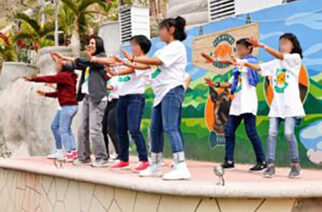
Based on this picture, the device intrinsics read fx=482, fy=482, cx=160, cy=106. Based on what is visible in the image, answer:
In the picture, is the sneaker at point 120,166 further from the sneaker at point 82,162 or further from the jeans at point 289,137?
the jeans at point 289,137

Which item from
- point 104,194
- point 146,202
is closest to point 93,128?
point 104,194

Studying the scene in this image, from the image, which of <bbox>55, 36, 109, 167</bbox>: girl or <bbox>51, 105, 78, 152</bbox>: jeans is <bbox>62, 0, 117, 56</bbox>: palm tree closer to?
<bbox>51, 105, 78, 152</bbox>: jeans

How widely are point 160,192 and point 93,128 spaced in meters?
2.34

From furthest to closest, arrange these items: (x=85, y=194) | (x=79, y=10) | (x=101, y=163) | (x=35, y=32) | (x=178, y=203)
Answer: (x=35, y=32) → (x=79, y=10) → (x=101, y=163) → (x=85, y=194) → (x=178, y=203)

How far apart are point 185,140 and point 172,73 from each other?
3.57 m

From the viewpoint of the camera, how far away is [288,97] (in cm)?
492

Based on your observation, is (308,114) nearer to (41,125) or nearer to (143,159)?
(143,159)

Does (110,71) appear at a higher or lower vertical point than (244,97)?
higher

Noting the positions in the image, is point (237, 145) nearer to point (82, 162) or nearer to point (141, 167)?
point (141, 167)

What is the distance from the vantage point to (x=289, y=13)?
20.8ft

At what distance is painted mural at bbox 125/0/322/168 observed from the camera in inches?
233

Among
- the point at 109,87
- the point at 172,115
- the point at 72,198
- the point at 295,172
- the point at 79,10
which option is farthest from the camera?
the point at 79,10

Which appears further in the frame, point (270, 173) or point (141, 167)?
point (141, 167)

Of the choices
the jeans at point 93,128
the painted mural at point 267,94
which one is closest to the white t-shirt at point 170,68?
the jeans at point 93,128
